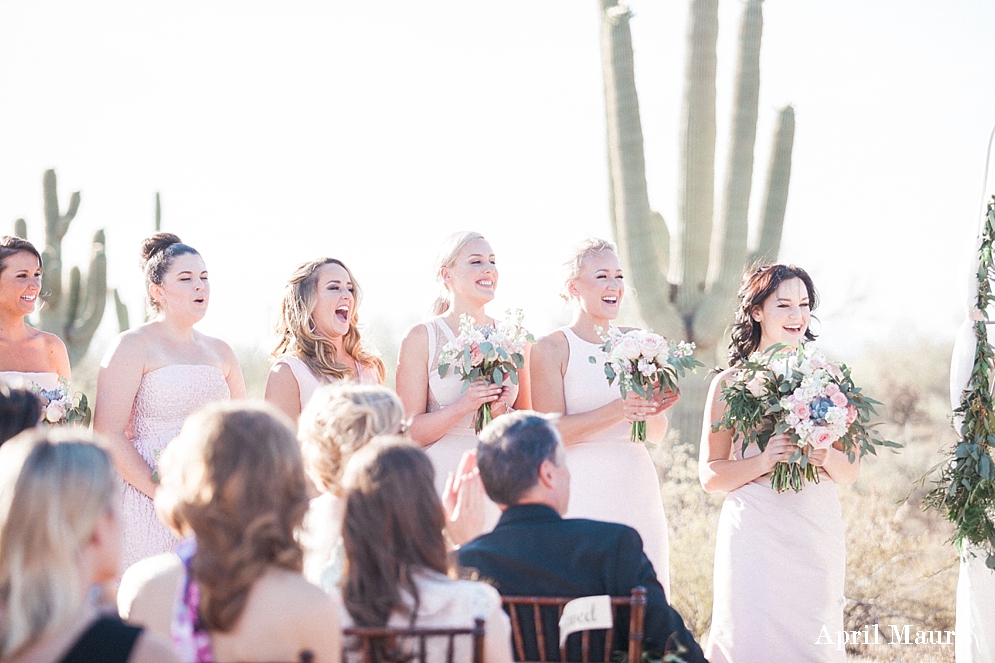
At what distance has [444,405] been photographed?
5270mm

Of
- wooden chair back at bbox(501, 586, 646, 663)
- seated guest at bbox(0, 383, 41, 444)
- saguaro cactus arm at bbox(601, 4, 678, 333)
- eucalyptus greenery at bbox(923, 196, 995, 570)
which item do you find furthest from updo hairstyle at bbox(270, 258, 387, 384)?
saguaro cactus arm at bbox(601, 4, 678, 333)

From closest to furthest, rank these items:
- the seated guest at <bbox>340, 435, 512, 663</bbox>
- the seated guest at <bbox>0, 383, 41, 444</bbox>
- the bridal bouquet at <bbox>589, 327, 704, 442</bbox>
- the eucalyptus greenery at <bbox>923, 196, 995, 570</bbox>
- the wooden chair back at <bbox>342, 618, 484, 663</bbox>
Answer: the wooden chair back at <bbox>342, 618, 484, 663</bbox>
the seated guest at <bbox>340, 435, 512, 663</bbox>
the seated guest at <bbox>0, 383, 41, 444</bbox>
the bridal bouquet at <bbox>589, 327, 704, 442</bbox>
the eucalyptus greenery at <bbox>923, 196, 995, 570</bbox>

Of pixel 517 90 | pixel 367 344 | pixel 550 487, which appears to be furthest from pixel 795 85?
pixel 550 487

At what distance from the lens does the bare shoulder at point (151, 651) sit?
2.10 meters

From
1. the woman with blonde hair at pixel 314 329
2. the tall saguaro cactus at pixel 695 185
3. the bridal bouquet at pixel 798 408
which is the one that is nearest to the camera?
the bridal bouquet at pixel 798 408

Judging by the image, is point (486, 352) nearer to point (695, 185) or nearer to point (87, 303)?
point (695, 185)

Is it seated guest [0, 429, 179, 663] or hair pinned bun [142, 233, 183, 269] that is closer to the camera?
seated guest [0, 429, 179, 663]

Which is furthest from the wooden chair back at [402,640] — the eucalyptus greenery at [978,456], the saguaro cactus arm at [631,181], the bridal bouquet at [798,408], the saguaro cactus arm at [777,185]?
the saguaro cactus arm at [777,185]

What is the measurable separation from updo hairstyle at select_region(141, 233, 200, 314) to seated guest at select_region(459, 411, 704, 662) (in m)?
2.73

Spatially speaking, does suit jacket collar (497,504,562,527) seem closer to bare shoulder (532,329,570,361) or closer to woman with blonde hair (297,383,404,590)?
woman with blonde hair (297,383,404,590)

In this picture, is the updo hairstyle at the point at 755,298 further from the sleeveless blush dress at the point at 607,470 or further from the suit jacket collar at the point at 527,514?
the suit jacket collar at the point at 527,514

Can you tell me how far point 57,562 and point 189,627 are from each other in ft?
1.27

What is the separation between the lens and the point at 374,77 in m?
26.5

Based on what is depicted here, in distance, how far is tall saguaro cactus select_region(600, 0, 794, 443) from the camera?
9594mm
